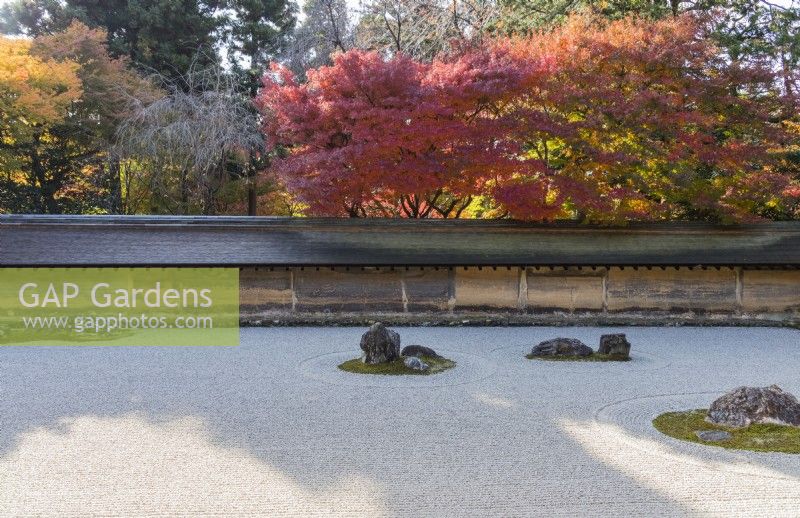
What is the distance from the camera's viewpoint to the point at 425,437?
5.33m

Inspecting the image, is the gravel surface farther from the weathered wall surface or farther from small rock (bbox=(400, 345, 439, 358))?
the weathered wall surface

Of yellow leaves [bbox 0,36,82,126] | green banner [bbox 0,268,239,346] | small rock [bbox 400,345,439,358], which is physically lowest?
small rock [bbox 400,345,439,358]

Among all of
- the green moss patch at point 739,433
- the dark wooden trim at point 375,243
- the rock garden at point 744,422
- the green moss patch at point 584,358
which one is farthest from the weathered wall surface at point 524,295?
the rock garden at point 744,422

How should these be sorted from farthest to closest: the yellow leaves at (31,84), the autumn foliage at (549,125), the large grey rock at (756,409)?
the yellow leaves at (31,84) → the autumn foliage at (549,125) → the large grey rock at (756,409)

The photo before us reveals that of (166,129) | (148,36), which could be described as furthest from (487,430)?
(148,36)

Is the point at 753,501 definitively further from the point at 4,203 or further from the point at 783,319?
the point at 4,203

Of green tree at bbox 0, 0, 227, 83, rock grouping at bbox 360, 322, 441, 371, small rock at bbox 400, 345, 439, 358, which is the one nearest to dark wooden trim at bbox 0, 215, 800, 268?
small rock at bbox 400, 345, 439, 358

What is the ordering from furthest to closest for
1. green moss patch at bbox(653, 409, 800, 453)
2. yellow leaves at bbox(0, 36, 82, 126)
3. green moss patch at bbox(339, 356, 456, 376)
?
yellow leaves at bbox(0, 36, 82, 126) < green moss patch at bbox(339, 356, 456, 376) < green moss patch at bbox(653, 409, 800, 453)

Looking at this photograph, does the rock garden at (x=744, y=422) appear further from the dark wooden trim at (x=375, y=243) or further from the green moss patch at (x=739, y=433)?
the dark wooden trim at (x=375, y=243)

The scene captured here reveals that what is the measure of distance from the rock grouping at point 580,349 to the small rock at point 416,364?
177 centimetres

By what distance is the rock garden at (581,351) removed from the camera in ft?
28.9

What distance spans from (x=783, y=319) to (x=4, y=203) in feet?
62.8

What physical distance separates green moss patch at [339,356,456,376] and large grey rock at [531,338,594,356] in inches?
50.9

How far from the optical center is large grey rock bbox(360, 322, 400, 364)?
8.16 m
